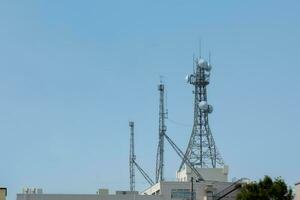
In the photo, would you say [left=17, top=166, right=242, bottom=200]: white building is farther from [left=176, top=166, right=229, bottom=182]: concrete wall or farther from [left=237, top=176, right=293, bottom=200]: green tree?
[left=237, top=176, right=293, bottom=200]: green tree

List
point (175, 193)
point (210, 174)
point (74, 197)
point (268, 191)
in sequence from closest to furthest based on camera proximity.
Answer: point (268, 191) → point (74, 197) → point (175, 193) → point (210, 174)

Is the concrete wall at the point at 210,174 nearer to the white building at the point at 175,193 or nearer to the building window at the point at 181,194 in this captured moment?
the white building at the point at 175,193

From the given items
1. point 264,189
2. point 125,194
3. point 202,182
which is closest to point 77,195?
point 125,194

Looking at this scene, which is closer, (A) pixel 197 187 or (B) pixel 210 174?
(A) pixel 197 187

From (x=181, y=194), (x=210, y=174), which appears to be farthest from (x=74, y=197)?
(x=210, y=174)

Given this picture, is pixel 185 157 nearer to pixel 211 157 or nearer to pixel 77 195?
pixel 211 157

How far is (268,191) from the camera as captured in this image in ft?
257

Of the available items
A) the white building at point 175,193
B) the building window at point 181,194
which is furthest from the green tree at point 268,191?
the building window at point 181,194

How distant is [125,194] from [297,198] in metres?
36.5

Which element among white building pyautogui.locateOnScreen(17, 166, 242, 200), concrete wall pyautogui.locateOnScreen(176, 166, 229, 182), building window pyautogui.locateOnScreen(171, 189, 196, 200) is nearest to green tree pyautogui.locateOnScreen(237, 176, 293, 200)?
white building pyautogui.locateOnScreen(17, 166, 242, 200)

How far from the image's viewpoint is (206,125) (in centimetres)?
Result: 12781

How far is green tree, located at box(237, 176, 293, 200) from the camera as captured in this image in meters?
78.2

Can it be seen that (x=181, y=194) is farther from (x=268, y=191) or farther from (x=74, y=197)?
(x=268, y=191)

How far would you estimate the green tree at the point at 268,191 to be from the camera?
7825 cm
